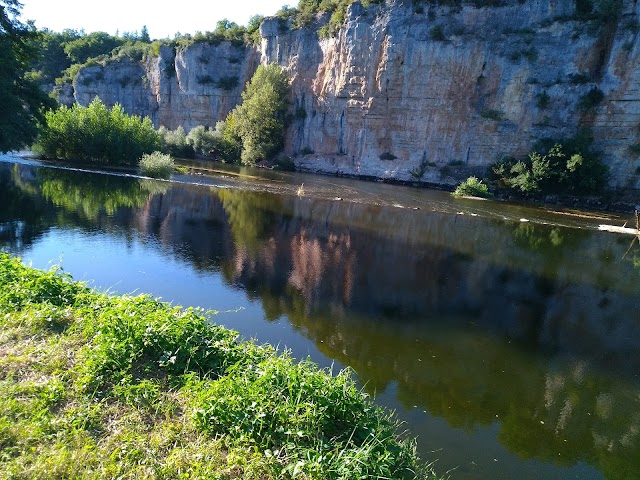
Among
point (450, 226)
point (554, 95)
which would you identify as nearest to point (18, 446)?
point (450, 226)

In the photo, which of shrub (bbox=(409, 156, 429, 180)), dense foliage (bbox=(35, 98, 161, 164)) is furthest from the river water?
shrub (bbox=(409, 156, 429, 180))

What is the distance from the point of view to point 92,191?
24.0 m

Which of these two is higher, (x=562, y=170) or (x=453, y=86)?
(x=453, y=86)

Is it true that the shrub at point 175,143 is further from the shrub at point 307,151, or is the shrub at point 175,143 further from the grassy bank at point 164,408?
the grassy bank at point 164,408

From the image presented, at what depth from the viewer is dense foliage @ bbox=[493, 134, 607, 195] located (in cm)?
3375

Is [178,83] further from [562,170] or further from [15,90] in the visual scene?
[562,170]

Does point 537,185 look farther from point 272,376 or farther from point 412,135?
point 272,376

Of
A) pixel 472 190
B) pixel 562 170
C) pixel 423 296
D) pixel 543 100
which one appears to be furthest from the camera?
pixel 543 100

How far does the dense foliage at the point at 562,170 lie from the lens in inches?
1329

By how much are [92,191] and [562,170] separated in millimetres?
34314

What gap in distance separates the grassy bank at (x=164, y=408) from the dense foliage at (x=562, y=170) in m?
34.9

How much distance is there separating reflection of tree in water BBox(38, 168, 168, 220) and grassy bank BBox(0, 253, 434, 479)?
1437cm

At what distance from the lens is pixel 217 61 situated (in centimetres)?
6131

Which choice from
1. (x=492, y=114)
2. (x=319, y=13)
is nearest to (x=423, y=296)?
(x=492, y=114)
